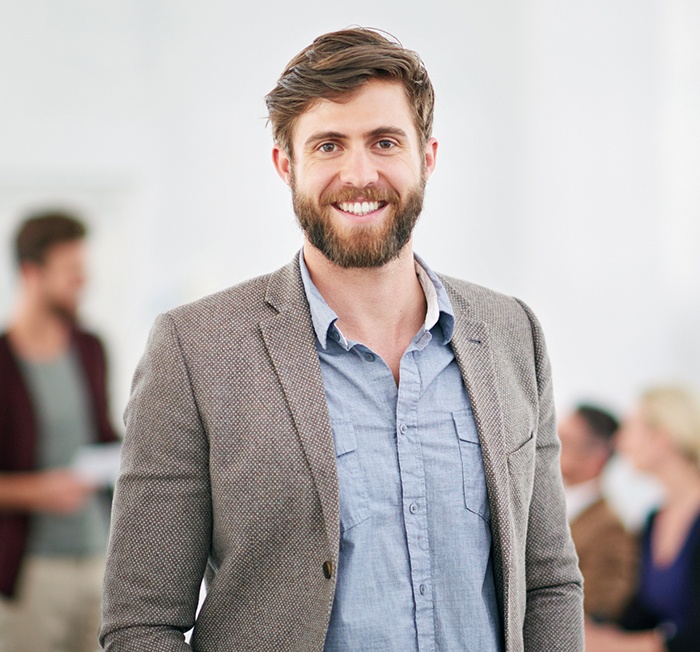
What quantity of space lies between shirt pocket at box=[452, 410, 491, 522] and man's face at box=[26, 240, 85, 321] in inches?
86.6

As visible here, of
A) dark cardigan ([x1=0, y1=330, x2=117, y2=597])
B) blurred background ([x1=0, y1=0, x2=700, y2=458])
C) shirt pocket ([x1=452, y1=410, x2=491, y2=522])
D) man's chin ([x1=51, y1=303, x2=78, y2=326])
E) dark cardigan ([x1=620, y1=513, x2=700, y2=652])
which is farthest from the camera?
blurred background ([x1=0, y1=0, x2=700, y2=458])

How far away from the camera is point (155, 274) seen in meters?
4.16

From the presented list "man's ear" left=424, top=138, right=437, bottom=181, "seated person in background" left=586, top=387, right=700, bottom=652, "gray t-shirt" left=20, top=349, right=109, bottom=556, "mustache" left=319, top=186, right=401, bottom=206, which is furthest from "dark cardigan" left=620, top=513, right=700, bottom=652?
"mustache" left=319, top=186, right=401, bottom=206

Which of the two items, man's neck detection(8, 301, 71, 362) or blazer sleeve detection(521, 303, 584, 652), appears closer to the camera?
blazer sleeve detection(521, 303, 584, 652)

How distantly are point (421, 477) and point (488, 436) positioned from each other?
0.12 metres

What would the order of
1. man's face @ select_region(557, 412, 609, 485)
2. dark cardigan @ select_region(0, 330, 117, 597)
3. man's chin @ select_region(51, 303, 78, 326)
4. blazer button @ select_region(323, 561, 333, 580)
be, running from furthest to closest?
man's face @ select_region(557, 412, 609, 485) < man's chin @ select_region(51, 303, 78, 326) < dark cardigan @ select_region(0, 330, 117, 597) < blazer button @ select_region(323, 561, 333, 580)

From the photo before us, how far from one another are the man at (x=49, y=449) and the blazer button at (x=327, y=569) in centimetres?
205

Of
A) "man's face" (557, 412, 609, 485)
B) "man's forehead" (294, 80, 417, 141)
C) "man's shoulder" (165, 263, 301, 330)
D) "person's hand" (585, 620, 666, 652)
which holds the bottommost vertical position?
"person's hand" (585, 620, 666, 652)

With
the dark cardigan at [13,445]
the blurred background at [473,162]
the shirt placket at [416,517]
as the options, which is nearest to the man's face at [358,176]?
the shirt placket at [416,517]

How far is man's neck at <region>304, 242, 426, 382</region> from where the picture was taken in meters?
1.36

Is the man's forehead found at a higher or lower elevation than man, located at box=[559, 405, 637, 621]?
higher

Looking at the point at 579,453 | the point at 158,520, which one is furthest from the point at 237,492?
the point at 579,453

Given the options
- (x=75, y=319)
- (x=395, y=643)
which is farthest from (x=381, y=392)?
(x=75, y=319)

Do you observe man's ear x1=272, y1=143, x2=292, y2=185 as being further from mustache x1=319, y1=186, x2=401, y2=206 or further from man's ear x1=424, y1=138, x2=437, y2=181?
man's ear x1=424, y1=138, x2=437, y2=181
